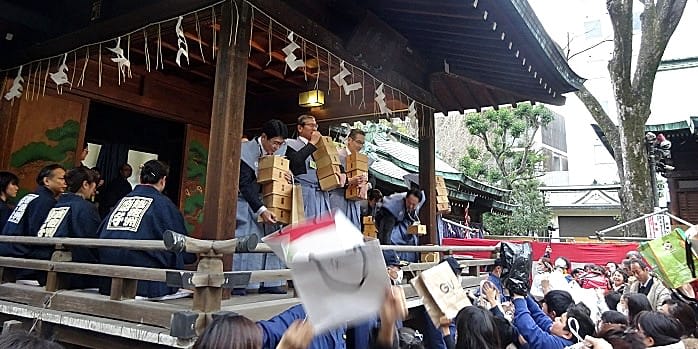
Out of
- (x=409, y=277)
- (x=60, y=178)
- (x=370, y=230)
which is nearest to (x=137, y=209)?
(x=60, y=178)

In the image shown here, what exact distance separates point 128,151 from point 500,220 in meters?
19.5

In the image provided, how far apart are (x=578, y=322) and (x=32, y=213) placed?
4963 millimetres

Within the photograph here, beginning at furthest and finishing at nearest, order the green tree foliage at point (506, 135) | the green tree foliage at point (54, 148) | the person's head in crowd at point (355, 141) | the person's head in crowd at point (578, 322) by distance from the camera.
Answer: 1. the green tree foliage at point (506, 135)
2. the green tree foliage at point (54, 148)
3. the person's head in crowd at point (355, 141)
4. the person's head in crowd at point (578, 322)

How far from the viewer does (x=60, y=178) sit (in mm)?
4648

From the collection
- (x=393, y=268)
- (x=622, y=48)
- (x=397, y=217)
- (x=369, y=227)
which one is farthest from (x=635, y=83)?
(x=393, y=268)

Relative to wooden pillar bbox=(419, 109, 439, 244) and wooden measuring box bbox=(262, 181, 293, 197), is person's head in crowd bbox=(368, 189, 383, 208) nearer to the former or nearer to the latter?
wooden pillar bbox=(419, 109, 439, 244)

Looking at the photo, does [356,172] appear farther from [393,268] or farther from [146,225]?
[146,225]

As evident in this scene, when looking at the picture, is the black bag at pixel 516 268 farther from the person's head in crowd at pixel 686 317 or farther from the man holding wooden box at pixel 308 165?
the man holding wooden box at pixel 308 165

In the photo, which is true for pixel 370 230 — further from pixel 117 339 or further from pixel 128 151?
pixel 128 151

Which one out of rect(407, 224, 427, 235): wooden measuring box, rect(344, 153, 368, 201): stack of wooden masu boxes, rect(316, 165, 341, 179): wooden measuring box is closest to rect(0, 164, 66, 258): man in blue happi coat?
rect(316, 165, 341, 179): wooden measuring box

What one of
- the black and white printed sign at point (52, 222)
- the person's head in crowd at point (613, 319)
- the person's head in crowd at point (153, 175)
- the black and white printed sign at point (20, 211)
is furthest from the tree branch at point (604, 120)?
the black and white printed sign at point (20, 211)

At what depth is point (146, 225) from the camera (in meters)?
3.63

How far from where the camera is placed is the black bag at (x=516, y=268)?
3807mm

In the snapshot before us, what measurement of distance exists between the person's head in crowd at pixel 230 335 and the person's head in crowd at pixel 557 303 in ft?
9.96
